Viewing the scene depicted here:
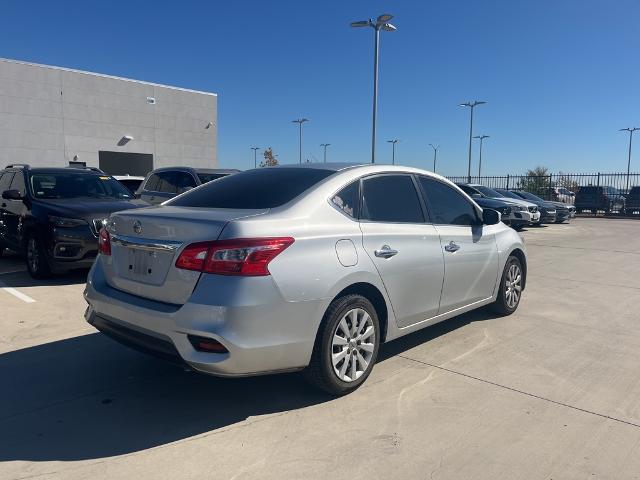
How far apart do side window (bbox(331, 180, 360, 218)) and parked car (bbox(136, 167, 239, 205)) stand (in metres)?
6.81

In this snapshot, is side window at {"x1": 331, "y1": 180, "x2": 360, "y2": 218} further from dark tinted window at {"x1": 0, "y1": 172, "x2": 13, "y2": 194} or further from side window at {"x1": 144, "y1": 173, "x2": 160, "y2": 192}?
side window at {"x1": 144, "y1": 173, "x2": 160, "y2": 192}

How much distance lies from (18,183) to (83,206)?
1808 millimetres

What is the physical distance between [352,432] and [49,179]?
733 cm

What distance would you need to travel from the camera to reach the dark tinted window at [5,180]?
9.27 m

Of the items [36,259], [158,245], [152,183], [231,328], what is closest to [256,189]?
[158,245]

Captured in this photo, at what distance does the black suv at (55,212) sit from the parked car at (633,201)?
2757 centimetres

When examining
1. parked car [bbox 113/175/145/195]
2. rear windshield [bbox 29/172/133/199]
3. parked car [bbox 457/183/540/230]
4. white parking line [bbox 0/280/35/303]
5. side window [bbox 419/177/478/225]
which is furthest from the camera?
parked car [bbox 457/183/540/230]

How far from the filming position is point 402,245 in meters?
4.24

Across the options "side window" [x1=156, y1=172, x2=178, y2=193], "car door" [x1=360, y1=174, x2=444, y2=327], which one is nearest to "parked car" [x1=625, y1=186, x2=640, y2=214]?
"side window" [x1=156, y1=172, x2=178, y2=193]

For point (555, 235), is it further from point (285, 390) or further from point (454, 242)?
point (285, 390)

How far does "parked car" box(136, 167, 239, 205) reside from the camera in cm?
1058

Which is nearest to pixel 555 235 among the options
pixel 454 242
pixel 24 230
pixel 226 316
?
pixel 454 242

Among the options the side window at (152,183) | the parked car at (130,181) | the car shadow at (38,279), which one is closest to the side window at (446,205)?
the car shadow at (38,279)

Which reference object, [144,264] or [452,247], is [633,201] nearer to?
[452,247]
